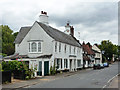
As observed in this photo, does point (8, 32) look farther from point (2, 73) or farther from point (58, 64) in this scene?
point (2, 73)

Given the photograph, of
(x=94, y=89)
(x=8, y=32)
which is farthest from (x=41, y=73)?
(x=8, y=32)

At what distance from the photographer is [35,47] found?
28547mm

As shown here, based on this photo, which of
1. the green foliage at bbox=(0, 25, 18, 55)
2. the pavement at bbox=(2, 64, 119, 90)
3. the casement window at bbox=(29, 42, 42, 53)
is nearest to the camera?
the pavement at bbox=(2, 64, 119, 90)

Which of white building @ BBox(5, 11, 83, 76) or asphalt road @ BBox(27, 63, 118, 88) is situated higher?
white building @ BBox(5, 11, 83, 76)

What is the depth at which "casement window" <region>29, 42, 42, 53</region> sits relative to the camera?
93.1ft

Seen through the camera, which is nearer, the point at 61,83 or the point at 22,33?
the point at 61,83

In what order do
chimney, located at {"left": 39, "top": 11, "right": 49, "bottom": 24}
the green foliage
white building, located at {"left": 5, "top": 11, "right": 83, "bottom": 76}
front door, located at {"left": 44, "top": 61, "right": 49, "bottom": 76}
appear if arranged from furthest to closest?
1. the green foliage
2. chimney, located at {"left": 39, "top": 11, "right": 49, "bottom": 24}
3. front door, located at {"left": 44, "top": 61, "right": 49, "bottom": 76}
4. white building, located at {"left": 5, "top": 11, "right": 83, "bottom": 76}

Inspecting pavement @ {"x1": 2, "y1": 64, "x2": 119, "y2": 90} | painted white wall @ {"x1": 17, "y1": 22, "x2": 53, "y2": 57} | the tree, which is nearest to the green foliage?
painted white wall @ {"x1": 17, "y1": 22, "x2": 53, "y2": 57}

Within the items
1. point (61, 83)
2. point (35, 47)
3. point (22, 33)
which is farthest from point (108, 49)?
point (61, 83)

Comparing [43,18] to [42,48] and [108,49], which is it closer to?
[42,48]

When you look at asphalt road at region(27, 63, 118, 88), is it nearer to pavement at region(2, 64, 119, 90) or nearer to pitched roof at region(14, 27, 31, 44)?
pavement at region(2, 64, 119, 90)

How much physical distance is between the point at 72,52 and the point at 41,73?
13.8 metres

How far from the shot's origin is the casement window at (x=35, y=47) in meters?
28.4

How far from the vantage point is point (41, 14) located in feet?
106
